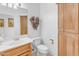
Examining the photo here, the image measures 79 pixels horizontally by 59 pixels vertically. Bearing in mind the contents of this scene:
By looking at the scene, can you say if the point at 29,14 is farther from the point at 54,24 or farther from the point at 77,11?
the point at 77,11

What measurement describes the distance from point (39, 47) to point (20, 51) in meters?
0.23

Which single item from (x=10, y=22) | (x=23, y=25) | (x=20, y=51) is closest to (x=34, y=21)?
(x=23, y=25)

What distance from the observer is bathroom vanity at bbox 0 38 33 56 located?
1.32 metres

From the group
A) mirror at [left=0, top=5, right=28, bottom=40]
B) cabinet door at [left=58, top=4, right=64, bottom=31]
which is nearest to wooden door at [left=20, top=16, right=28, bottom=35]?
mirror at [left=0, top=5, right=28, bottom=40]

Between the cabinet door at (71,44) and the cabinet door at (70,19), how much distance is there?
7 cm

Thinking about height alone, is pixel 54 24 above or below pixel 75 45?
above

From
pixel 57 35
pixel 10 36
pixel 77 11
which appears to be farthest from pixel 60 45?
pixel 10 36

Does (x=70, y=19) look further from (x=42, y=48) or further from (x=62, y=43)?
(x=42, y=48)

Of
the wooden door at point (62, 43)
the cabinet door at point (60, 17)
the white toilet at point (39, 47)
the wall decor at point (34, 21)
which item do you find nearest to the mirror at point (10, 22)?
the wall decor at point (34, 21)

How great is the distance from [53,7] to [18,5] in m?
0.41

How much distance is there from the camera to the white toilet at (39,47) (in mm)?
1415

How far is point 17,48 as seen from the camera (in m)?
1.40

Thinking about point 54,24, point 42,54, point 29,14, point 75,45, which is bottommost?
point 42,54

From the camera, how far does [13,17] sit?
4.50 feet
